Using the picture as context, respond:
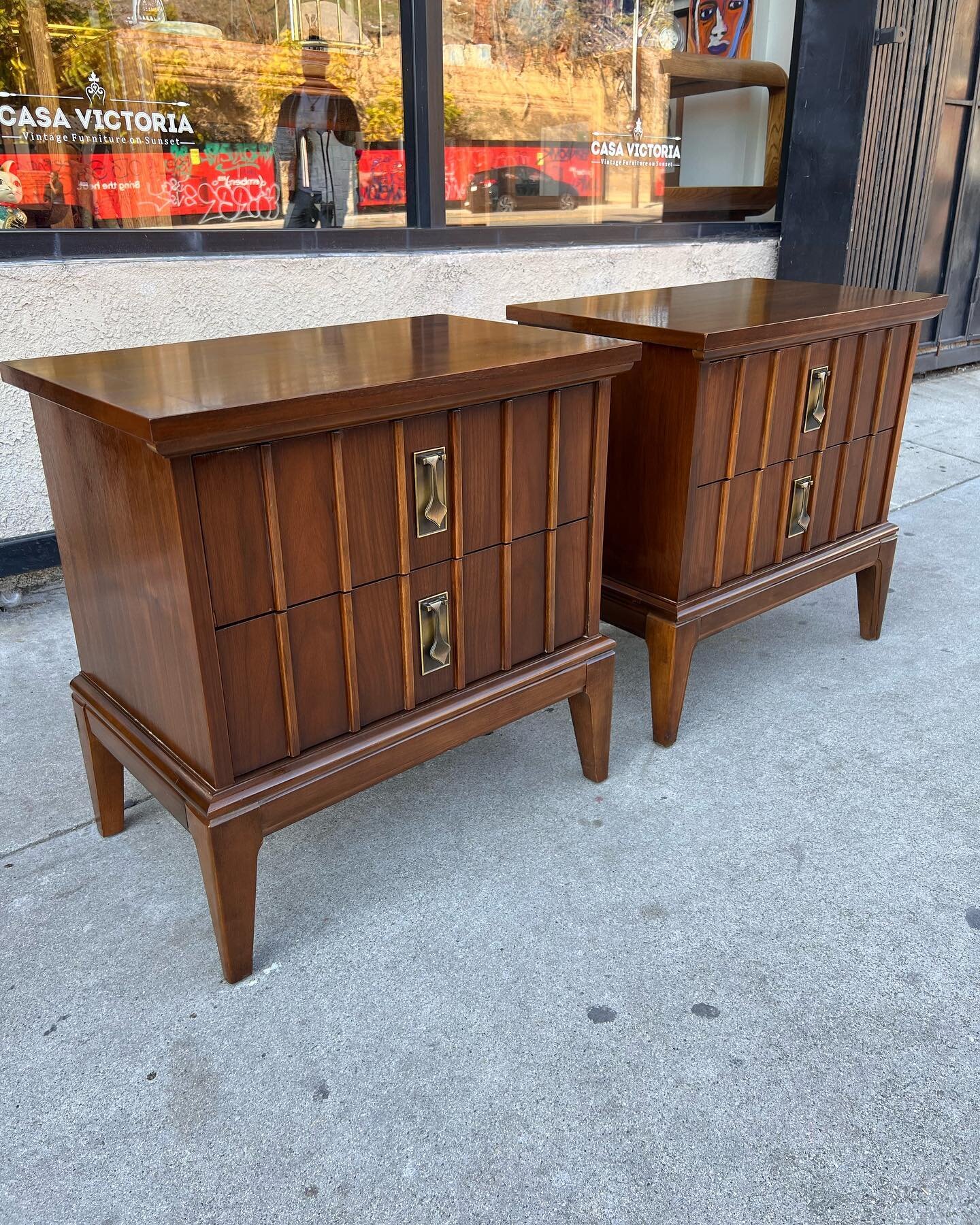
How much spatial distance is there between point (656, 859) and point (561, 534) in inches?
24.9

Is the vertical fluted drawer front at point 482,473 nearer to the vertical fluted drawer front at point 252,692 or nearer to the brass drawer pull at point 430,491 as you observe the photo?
the brass drawer pull at point 430,491

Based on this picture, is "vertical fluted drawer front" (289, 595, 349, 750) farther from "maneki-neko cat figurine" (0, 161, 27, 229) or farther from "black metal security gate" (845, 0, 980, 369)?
"black metal security gate" (845, 0, 980, 369)

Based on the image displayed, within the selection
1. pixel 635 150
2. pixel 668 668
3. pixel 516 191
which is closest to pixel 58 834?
pixel 668 668

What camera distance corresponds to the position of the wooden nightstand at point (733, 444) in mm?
1926

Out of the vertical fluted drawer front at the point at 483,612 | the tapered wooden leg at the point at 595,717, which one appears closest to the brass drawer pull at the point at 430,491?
the vertical fluted drawer front at the point at 483,612

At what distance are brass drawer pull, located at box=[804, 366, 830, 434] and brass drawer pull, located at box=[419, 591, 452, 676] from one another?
1.06 meters

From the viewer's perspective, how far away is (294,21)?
127 inches

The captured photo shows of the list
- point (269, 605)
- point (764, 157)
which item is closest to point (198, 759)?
point (269, 605)

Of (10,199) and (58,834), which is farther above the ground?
(10,199)

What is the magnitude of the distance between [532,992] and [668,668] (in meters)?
0.82

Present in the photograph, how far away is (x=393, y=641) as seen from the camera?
5.11ft

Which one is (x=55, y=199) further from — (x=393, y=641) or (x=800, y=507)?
(x=800, y=507)

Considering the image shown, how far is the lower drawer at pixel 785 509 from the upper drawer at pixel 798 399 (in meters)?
0.03

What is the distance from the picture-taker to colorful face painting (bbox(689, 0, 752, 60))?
4.32 meters
